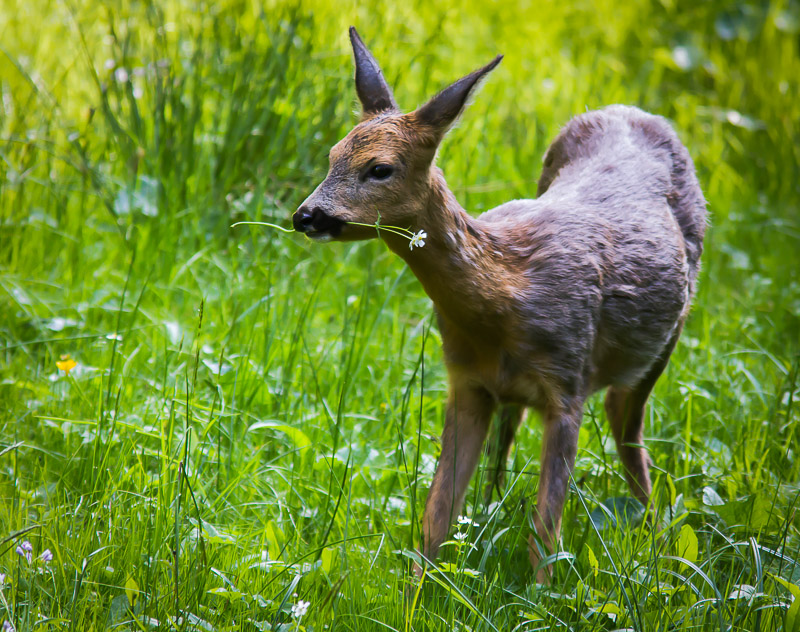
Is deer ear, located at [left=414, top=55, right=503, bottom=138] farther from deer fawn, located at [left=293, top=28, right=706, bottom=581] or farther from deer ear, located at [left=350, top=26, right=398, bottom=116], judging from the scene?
deer ear, located at [left=350, top=26, right=398, bottom=116]

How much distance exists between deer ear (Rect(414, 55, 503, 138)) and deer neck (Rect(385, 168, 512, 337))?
18 centimetres

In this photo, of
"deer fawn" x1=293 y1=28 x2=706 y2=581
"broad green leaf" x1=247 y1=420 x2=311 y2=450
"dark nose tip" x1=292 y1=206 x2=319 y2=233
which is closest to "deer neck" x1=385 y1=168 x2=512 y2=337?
"deer fawn" x1=293 y1=28 x2=706 y2=581

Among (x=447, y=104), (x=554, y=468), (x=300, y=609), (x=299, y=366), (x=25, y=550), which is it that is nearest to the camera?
(x=300, y=609)

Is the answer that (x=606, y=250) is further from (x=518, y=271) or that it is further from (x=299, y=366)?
(x=299, y=366)

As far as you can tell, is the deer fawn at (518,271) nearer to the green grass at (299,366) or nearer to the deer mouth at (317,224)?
the deer mouth at (317,224)

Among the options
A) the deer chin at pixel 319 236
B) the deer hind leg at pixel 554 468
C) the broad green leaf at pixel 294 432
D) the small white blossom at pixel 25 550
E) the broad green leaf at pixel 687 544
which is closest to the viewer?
the small white blossom at pixel 25 550

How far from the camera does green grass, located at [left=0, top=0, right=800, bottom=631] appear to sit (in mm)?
2979

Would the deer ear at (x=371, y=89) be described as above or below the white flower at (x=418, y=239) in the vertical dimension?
above

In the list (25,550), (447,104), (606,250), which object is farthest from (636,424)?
(25,550)

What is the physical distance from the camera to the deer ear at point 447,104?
313cm

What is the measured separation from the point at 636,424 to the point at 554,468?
1.07 metres

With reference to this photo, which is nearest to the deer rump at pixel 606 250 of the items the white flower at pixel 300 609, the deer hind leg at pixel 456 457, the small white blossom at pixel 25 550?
the deer hind leg at pixel 456 457

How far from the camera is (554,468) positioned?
11.0 ft

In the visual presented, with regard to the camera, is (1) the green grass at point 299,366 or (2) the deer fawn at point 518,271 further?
(2) the deer fawn at point 518,271
